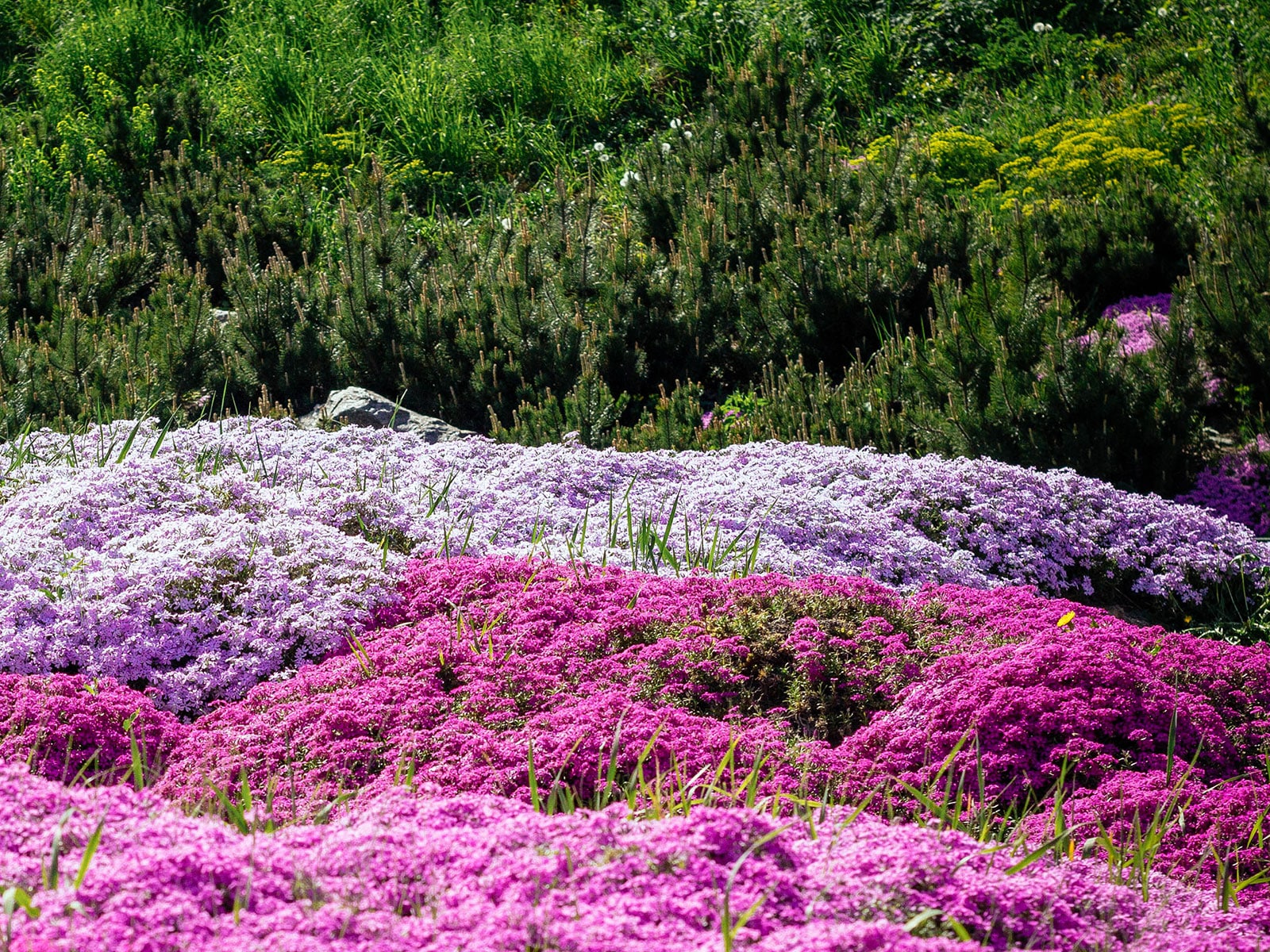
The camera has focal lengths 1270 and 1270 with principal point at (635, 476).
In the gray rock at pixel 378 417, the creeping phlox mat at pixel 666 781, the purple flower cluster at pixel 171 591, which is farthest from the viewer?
the gray rock at pixel 378 417

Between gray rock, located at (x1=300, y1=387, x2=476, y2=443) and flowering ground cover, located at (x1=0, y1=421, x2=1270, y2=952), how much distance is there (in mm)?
490

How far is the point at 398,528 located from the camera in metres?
6.28

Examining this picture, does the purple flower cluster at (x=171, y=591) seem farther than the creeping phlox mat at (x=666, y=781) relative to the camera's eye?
Yes

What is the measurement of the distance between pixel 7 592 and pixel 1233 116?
393 inches

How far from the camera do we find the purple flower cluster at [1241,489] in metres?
7.46

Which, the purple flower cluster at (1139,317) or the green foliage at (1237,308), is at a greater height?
the green foliage at (1237,308)

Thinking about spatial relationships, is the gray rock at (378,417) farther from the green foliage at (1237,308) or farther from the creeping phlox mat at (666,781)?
the green foliage at (1237,308)

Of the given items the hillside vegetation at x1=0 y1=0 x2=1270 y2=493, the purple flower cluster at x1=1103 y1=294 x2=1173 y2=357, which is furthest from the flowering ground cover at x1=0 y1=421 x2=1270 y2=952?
the purple flower cluster at x1=1103 y1=294 x2=1173 y2=357

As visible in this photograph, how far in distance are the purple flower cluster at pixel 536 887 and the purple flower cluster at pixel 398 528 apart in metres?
2.13

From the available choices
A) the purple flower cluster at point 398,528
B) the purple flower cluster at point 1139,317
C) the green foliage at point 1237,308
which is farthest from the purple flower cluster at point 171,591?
the green foliage at point 1237,308

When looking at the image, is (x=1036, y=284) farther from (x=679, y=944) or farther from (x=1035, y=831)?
(x=679, y=944)

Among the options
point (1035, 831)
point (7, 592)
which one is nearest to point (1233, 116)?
point (1035, 831)

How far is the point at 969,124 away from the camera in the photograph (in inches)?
529

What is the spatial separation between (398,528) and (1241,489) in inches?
196
